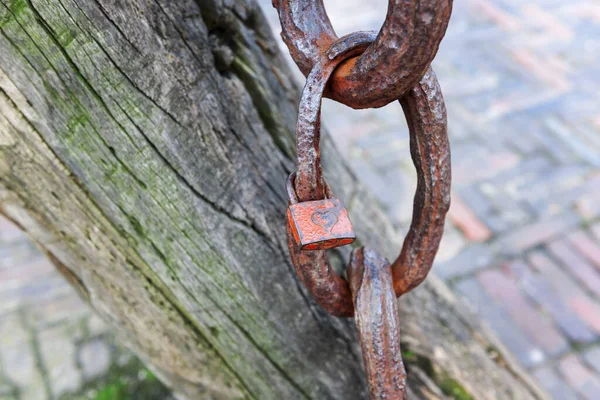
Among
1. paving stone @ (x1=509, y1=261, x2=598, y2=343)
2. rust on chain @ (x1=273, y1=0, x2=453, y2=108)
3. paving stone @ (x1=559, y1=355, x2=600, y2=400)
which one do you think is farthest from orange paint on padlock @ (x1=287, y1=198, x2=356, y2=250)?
paving stone @ (x1=509, y1=261, x2=598, y2=343)

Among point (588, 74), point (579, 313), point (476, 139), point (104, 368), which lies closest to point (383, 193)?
point (476, 139)

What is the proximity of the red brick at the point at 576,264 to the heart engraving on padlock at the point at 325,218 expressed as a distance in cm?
247

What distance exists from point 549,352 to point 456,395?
1.40 metres

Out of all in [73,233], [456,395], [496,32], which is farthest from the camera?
[496,32]

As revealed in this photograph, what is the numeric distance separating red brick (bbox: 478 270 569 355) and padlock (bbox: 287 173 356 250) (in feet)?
7.11

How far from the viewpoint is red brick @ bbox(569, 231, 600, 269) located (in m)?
2.80

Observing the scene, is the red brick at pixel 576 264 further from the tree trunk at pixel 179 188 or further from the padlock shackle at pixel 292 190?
the padlock shackle at pixel 292 190

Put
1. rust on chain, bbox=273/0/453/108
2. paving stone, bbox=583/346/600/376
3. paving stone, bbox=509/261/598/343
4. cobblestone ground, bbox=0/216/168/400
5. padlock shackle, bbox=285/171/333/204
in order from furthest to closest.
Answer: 1. paving stone, bbox=509/261/598/343
2. paving stone, bbox=583/346/600/376
3. cobblestone ground, bbox=0/216/168/400
4. padlock shackle, bbox=285/171/333/204
5. rust on chain, bbox=273/0/453/108

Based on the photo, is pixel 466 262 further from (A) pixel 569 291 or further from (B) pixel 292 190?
(B) pixel 292 190

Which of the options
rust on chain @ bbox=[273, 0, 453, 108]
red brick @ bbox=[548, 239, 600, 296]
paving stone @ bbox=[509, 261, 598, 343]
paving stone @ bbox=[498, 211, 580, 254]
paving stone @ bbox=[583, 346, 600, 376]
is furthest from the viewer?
paving stone @ bbox=[498, 211, 580, 254]

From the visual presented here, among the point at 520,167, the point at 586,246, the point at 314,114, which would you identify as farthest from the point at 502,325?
the point at 314,114

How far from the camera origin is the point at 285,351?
43.2 inches

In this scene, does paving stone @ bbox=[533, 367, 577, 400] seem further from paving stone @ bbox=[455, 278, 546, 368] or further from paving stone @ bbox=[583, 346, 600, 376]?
paving stone @ bbox=[583, 346, 600, 376]

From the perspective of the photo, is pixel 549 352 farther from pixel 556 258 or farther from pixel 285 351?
pixel 285 351
